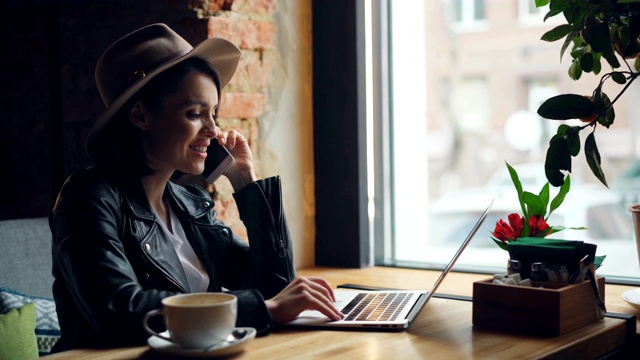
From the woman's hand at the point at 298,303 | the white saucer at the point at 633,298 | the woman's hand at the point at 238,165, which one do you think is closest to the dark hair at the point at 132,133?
the woman's hand at the point at 238,165

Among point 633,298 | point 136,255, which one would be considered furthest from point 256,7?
point 633,298

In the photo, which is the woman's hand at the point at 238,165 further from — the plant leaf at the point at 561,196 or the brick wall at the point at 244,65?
the plant leaf at the point at 561,196

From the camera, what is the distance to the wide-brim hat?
1.52 metres

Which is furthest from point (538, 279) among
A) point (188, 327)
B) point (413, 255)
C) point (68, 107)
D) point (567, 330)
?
point (68, 107)

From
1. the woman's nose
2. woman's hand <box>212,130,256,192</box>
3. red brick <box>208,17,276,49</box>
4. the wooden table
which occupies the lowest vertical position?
the wooden table

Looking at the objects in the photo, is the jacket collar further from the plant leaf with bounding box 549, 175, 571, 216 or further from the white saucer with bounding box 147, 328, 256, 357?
the plant leaf with bounding box 549, 175, 571, 216

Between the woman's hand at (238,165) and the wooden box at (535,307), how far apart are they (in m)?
0.61

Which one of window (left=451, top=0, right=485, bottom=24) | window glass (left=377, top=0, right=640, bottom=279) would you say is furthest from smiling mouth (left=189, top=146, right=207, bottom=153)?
window (left=451, top=0, right=485, bottom=24)

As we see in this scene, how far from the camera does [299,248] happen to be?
7.97ft

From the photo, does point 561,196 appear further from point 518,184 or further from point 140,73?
point 140,73

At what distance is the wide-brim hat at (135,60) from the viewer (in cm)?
152

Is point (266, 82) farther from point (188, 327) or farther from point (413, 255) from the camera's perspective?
point (188, 327)

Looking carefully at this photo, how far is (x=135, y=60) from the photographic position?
1.54m

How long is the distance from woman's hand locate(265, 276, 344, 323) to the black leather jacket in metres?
0.03
